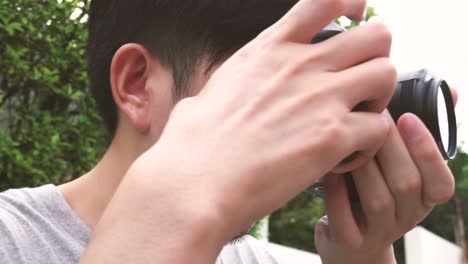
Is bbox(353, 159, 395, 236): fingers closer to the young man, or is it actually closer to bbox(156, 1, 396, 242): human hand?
the young man

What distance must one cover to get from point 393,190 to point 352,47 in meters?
0.37

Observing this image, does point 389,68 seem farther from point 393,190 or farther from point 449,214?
point 449,214

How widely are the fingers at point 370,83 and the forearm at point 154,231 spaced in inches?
9.9

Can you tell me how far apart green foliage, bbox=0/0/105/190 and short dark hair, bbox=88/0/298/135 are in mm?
2092

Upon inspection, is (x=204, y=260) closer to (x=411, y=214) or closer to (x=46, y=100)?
(x=411, y=214)

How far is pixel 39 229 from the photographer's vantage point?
1.42 m

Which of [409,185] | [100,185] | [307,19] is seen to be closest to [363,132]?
[307,19]

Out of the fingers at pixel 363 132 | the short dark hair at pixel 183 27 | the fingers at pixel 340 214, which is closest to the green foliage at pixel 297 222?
the short dark hair at pixel 183 27

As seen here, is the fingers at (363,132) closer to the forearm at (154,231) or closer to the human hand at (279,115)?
the human hand at (279,115)

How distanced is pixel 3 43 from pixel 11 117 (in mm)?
406

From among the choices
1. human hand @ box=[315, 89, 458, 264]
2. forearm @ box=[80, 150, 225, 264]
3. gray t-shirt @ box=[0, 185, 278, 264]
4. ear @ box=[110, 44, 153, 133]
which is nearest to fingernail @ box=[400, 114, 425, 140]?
human hand @ box=[315, 89, 458, 264]

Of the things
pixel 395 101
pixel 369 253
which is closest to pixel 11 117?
pixel 369 253

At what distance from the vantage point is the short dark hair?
139 cm

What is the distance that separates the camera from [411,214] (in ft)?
4.21
